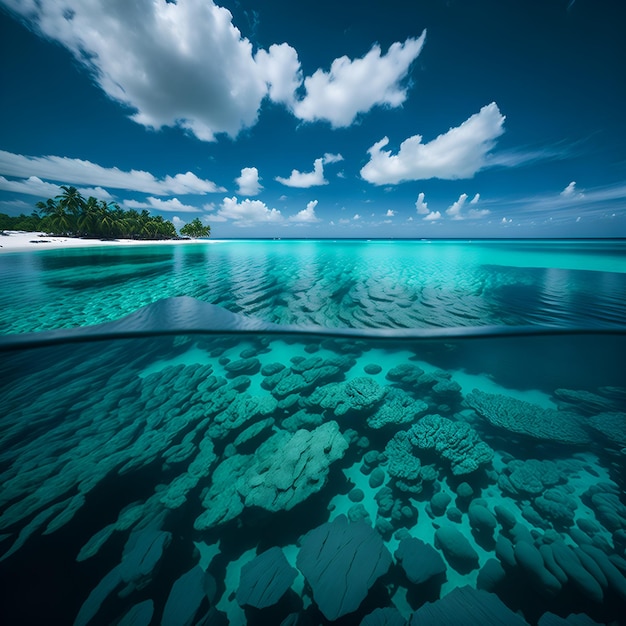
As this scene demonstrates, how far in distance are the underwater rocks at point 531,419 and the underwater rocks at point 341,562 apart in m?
3.76

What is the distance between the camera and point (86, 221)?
55.5 metres

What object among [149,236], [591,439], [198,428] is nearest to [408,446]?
[591,439]

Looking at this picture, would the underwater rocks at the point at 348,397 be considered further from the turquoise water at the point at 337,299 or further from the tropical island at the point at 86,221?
the tropical island at the point at 86,221

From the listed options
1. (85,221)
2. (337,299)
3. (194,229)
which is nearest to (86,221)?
(85,221)

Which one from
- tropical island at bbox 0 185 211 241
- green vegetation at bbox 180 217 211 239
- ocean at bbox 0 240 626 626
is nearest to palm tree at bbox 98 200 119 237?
tropical island at bbox 0 185 211 241

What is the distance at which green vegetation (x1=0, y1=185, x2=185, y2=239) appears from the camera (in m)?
55.0

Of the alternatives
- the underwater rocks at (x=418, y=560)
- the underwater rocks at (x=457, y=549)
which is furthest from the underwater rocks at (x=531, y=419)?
the underwater rocks at (x=418, y=560)

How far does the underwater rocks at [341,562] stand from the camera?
89.3 inches

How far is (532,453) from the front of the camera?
419 cm

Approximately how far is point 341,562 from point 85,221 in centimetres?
8120

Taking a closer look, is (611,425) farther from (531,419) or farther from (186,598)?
(186,598)

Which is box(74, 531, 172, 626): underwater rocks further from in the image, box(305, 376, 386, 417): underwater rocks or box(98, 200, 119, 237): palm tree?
box(98, 200, 119, 237): palm tree

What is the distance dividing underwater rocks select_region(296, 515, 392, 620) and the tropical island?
80.8 m

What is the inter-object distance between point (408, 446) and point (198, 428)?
13.6ft
